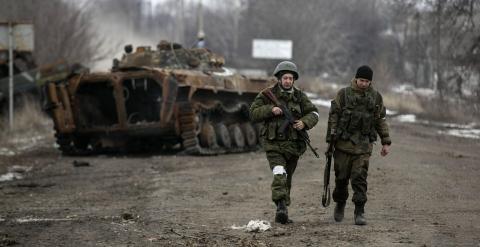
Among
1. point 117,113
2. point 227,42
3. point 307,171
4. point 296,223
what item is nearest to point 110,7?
point 227,42

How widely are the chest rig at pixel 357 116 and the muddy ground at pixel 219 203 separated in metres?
0.84

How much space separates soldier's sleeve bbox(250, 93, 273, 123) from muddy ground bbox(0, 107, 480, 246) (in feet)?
3.38

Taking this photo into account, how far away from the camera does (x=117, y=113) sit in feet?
58.8

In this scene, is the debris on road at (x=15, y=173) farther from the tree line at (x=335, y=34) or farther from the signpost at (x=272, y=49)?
the signpost at (x=272, y=49)

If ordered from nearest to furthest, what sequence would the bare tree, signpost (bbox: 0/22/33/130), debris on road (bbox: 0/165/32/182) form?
debris on road (bbox: 0/165/32/182) → signpost (bbox: 0/22/33/130) → the bare tree

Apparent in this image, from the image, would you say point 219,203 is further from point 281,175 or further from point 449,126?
→ point 449,126

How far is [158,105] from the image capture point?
18.2 meters

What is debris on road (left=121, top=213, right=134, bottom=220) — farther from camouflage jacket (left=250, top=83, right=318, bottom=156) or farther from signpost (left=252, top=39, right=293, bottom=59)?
signpost (left=252, top=39, right=293, bottom=59)

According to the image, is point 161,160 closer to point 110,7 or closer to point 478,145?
point 478,145

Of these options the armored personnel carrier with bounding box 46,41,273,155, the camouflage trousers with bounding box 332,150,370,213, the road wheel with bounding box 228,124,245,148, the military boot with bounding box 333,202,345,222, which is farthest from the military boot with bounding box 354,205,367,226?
the road wheel with bounding box 228,124,245,148

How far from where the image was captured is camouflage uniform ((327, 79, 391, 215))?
8508 millimetres

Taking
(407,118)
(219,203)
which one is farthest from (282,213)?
(407,118)

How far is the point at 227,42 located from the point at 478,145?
56717 millimetres

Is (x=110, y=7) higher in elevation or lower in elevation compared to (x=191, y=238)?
higher
